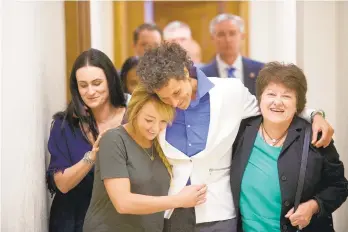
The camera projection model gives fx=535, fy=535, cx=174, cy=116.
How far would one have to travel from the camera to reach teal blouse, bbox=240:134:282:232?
214 cm

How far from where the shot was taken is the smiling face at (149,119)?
6.57ft

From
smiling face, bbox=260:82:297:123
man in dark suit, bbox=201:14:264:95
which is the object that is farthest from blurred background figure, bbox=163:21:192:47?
smiling face, bbox=260:82:297:123

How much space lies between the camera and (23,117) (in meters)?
2.26

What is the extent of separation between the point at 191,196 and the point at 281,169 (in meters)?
0.39

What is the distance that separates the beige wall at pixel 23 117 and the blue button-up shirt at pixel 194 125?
0.62 m

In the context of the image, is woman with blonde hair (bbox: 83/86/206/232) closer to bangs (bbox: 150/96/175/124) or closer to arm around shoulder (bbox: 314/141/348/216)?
bangs (bbox: 150/96/175/124)

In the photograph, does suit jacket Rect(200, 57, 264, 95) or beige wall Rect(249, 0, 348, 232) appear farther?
suit jacket Rect(200, 57, 264, 95)

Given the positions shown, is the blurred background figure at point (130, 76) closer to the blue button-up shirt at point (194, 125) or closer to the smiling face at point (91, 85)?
the smiling face at point (91, 85)

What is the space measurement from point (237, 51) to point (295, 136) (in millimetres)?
1641

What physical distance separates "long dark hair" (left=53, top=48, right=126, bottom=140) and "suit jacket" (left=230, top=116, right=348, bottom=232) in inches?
25.4

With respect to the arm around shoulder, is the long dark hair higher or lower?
higher

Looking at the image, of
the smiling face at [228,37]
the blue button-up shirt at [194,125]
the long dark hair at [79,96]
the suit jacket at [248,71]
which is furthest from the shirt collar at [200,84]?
the smiling face at [228,37]

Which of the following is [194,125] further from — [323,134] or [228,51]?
[228,51]

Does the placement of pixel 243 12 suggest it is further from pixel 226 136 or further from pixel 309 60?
pixel 226 136
